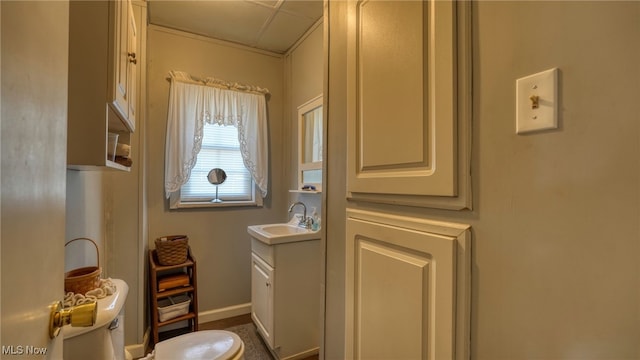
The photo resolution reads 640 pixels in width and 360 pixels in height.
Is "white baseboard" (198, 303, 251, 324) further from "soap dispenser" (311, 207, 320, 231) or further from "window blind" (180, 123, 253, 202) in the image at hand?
"soap dispenser" (311, 207, 320, 231)

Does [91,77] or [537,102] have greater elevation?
[91,77]

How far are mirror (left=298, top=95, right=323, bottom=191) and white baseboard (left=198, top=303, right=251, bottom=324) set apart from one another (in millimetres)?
1331

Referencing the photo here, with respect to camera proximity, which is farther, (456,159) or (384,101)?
(384,101)

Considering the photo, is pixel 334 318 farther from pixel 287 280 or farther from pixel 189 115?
pixel 189 115

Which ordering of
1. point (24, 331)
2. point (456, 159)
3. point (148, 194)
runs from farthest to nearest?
1. point (148, 194)
2. point (456, 159)
3. point (24, 331)

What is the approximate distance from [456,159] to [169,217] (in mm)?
2507

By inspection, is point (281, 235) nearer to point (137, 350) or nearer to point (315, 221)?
point (315, 221)

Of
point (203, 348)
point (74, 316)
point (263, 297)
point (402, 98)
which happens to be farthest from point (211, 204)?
point (402, 98)

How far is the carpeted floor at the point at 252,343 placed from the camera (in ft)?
6.92

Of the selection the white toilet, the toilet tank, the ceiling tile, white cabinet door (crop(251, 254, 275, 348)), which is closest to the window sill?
white cabinet door (crop(251, 254, 275, 348))

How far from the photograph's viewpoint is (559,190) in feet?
1.77

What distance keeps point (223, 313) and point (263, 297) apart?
0.83m

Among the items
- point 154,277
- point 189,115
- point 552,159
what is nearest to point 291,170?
point 189,115

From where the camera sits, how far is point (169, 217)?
8.26 feet
